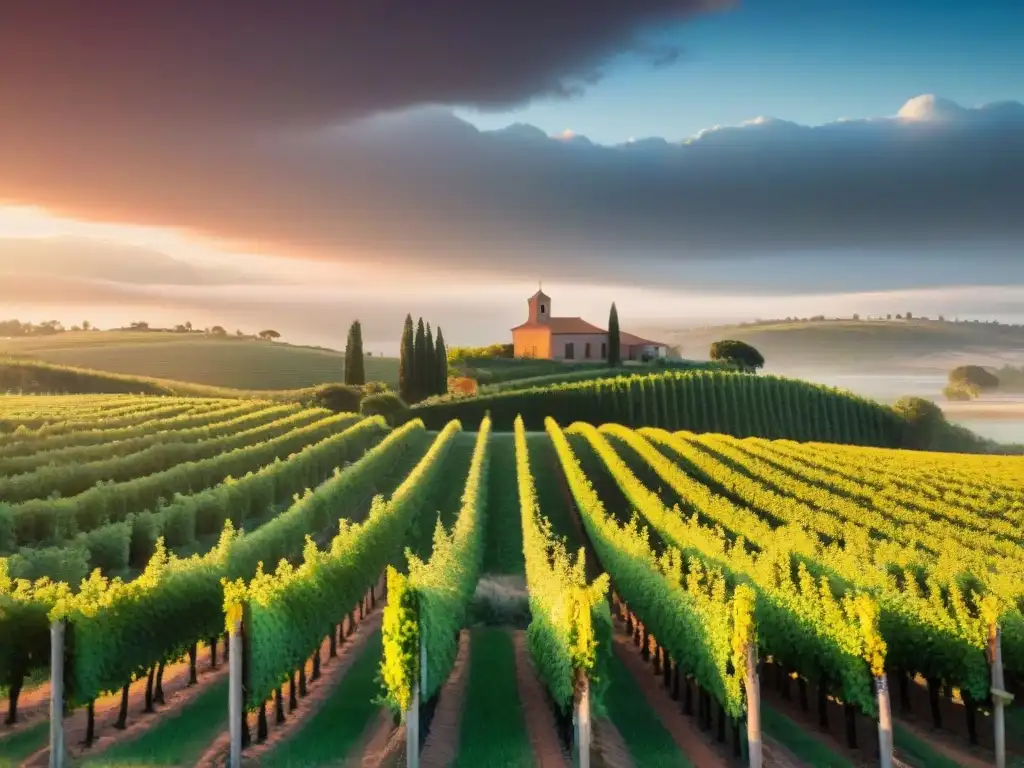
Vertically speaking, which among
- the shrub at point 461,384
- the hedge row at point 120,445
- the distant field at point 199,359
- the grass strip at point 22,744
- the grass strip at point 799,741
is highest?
the distant field at point 199,359

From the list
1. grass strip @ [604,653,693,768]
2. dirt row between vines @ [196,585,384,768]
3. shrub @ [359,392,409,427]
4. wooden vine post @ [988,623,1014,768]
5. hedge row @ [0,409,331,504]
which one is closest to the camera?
dirt row between vines @ [196,585,384,768]

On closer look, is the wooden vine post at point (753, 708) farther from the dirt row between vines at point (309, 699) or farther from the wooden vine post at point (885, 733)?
the dirt row between vines at point (309, 699)

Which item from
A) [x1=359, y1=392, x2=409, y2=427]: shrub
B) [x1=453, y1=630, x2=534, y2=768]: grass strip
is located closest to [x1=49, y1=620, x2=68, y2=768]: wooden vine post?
[x1=453, y1=630, x2=534, y2=768]: grass strip

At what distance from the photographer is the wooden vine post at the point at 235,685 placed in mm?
13203

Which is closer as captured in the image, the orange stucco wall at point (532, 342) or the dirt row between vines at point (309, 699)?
the dirt row between vines at point (309, 699)

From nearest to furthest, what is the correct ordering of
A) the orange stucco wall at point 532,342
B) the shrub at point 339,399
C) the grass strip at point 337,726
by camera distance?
1. the grass strip at point 337,726
2. the shrub at point 339,399
3. the orange stucco wall at point 532,342

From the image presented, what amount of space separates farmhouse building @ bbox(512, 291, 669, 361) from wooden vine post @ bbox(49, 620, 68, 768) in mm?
78722

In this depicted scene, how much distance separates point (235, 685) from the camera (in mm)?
13516

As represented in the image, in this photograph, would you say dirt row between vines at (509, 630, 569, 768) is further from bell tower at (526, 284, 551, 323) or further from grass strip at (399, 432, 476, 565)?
bell tower at (526, 284, 551, 323)

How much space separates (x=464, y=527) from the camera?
22922 millimetres

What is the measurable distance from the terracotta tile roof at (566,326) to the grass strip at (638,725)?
7532 cm

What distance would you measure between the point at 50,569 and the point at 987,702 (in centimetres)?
1977

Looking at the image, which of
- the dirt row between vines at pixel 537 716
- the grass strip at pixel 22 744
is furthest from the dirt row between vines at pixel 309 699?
the dirt row between vines at pixel 537 716

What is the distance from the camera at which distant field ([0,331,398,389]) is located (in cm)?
10069
